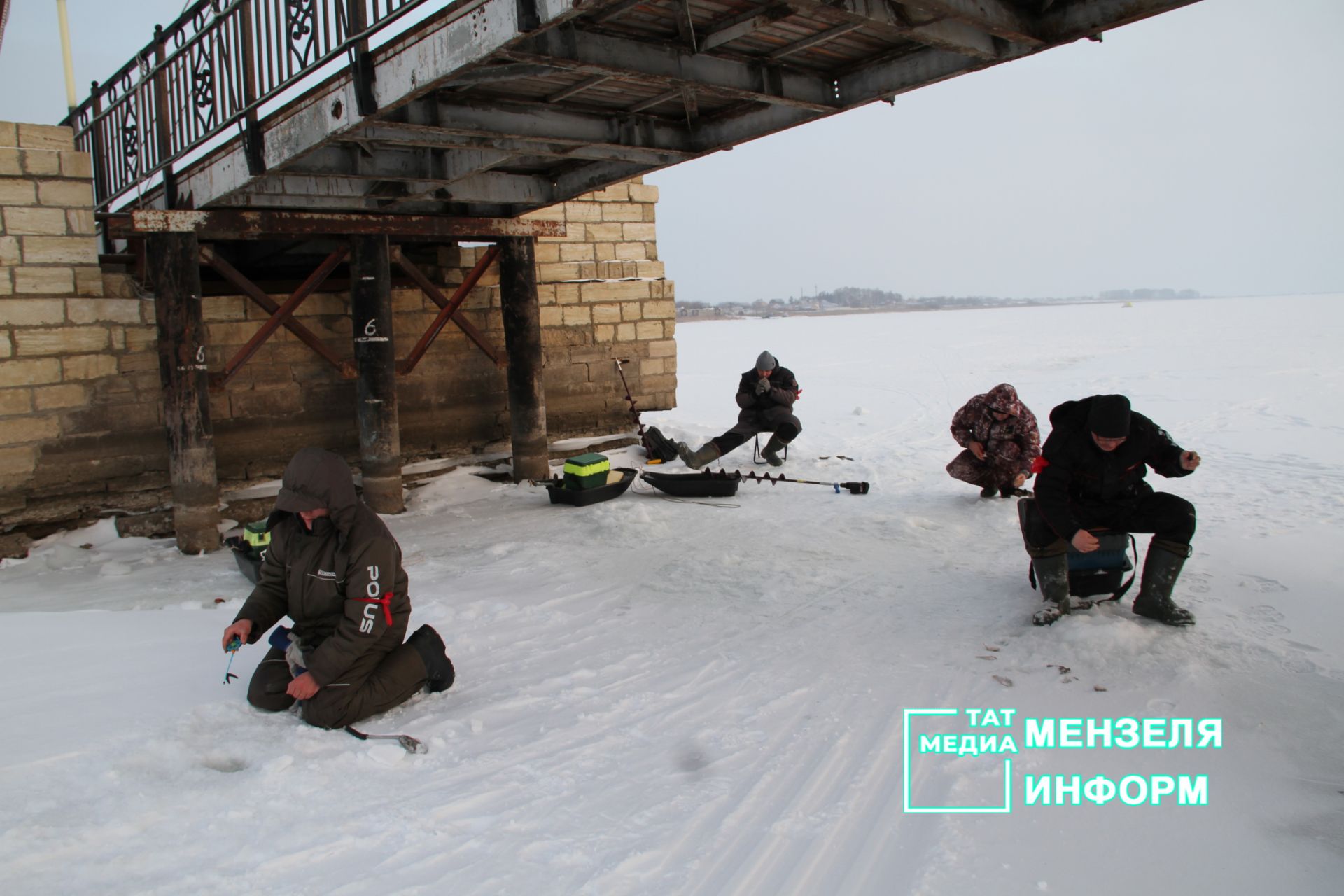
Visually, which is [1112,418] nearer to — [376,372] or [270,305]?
[376,372]

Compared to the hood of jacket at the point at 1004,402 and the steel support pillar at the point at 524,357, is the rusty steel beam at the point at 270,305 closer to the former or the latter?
the steel support pillar at the point at 524,357

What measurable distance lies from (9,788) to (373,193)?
5.51 metres

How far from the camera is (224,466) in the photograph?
8531mm

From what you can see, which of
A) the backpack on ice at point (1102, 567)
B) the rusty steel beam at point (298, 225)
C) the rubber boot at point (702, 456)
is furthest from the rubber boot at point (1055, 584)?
the rusty steel beam at point (298, 225)

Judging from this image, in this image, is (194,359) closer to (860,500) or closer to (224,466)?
(224,466)

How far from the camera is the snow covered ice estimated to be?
3.00m

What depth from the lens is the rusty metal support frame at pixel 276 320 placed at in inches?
310

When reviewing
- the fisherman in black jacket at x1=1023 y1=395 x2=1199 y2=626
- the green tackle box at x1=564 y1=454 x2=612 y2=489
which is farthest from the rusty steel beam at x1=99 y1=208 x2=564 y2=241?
the fisherman in black jacket at x1=1023 y1=395 x2=1199 y2=626

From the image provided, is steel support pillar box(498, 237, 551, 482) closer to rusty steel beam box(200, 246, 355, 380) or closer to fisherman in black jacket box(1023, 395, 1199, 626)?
rusty steel beam box(200, 246, 355, 380)

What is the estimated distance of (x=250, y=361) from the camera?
8.61 m

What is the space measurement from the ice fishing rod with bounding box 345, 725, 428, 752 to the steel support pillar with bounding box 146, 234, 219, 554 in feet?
15.2

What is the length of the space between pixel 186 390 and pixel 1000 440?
6906 mm

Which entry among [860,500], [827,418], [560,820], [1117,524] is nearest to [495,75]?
[560,820]

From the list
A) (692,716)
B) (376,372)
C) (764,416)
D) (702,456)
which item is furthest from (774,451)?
(692,716)
